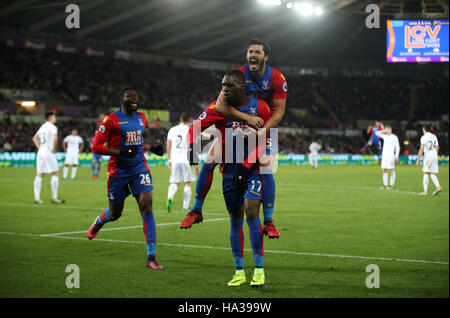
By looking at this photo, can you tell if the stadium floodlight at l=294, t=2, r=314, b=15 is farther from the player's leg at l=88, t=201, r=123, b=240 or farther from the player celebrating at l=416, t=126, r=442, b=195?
the player's leg at l=88, t=201, r=123, b=240

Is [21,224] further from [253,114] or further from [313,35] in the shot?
[313,35]

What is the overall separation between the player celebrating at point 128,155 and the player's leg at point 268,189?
1897 mm

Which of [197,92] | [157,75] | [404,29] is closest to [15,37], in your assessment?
[157,75]

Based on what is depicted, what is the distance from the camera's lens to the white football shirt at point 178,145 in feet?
48.4

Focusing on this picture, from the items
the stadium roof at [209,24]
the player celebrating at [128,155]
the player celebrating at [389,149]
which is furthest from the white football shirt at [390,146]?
the stadium roof at [209,24]

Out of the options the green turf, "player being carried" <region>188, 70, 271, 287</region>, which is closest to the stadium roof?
the green turf

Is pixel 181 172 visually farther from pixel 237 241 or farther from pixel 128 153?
pixel 237 241

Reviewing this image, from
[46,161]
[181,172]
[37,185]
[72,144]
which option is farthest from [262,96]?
[72,144]

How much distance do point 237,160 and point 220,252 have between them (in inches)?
125

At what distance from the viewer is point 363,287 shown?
7.04 meters

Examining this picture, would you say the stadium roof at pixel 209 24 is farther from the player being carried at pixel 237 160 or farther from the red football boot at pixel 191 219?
the red football boot at pixel 191 219

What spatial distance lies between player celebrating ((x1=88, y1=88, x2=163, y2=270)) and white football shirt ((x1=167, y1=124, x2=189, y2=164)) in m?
6.05

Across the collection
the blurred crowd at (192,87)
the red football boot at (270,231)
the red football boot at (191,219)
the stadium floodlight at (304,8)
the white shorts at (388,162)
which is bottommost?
the red football boot at (270,231)

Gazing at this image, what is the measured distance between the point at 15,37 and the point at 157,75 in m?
13.9
